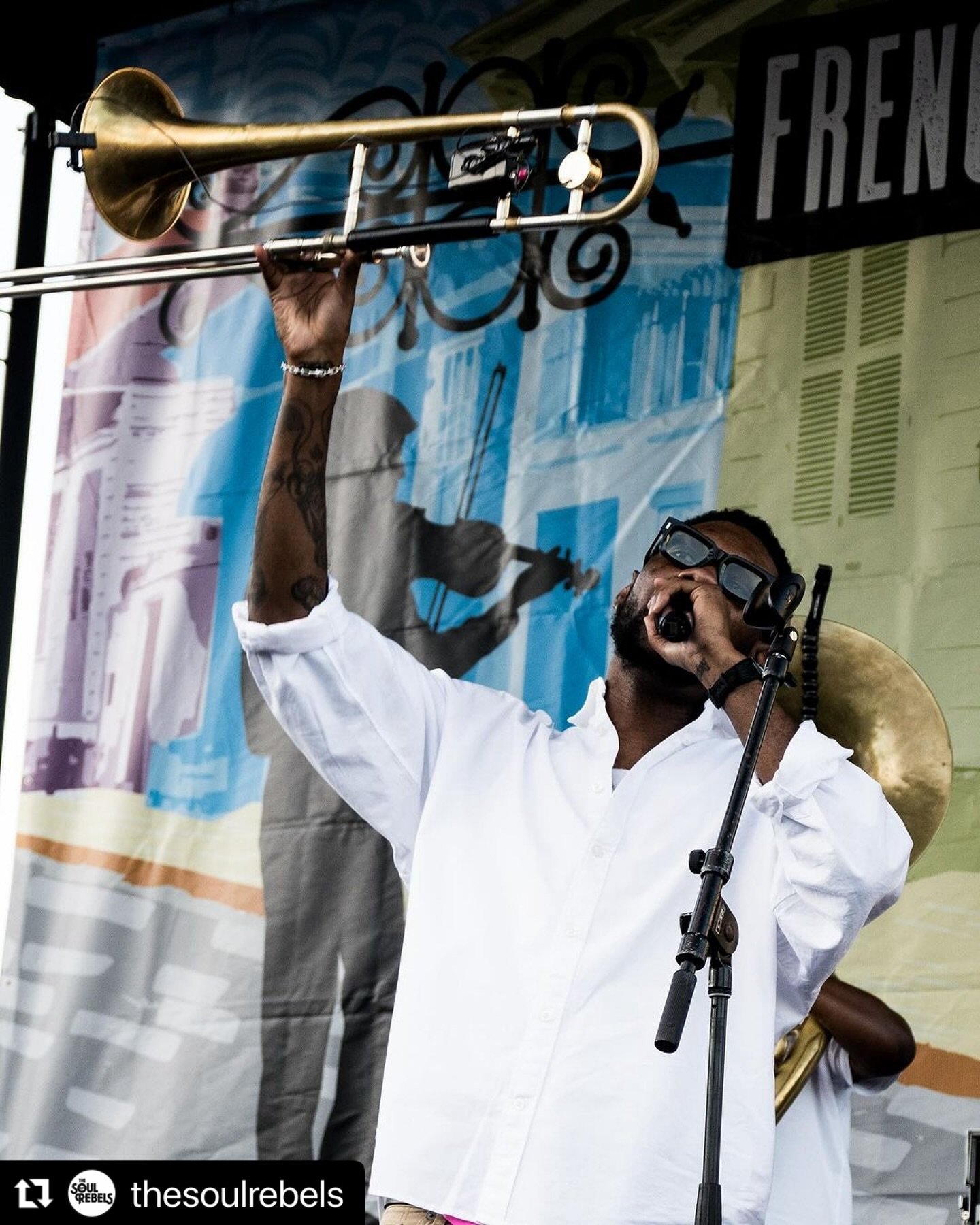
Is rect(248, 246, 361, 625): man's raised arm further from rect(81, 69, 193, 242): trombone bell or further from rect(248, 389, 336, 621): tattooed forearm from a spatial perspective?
rect(81, 69, 193, 242): trombone bell

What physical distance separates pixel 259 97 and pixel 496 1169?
3045 mm

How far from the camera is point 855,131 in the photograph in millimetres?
3787

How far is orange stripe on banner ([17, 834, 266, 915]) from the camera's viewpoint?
12.6 feet

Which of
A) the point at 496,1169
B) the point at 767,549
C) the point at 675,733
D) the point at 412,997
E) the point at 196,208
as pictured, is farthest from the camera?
the point at 196,208

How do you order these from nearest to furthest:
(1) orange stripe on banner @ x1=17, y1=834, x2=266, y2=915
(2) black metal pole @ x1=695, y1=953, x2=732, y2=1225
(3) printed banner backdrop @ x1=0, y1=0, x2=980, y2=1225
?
(2) black metal pole @ x1=695, y1=953, x2=732, y2=1225 → (3) printed banner backdrop @ x1=0, y1=0, x2=980, y2=1225 → (1) orange stripe on banner @ x1=17, y1=834, x2=266, y2=915

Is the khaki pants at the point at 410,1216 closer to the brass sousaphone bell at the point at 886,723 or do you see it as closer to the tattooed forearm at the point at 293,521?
the brass sousaphone bell at the point at 886,723

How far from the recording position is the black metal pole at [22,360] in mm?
4305

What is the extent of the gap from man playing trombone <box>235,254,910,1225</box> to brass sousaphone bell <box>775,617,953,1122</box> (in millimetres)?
260

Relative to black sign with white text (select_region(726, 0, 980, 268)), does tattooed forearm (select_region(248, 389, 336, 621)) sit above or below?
below

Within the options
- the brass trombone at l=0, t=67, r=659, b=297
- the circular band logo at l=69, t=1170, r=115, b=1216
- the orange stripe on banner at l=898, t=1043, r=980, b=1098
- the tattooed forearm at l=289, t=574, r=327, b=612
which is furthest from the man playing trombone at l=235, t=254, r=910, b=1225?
the orange stripe on banner at l=898, t=1043, r=980, b=1098

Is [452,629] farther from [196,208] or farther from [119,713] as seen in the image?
[196,208]

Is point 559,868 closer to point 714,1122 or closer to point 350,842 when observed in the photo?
point 714,1122

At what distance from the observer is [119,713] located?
160 inches

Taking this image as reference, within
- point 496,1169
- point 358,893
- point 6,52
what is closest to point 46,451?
point 6,52
